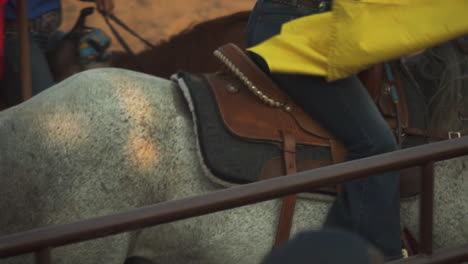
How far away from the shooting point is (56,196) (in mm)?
2672

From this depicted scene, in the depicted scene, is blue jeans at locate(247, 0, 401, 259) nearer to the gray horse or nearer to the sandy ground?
the gray horse

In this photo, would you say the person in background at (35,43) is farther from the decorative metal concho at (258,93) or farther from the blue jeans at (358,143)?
the blue jeans at (358,143)

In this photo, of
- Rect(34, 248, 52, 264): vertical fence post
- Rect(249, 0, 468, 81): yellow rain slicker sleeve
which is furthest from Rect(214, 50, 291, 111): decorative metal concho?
Rect(34, 248, 52, 264): vertical fence post

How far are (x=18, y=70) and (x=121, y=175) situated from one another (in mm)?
1903

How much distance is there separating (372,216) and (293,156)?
0.34m

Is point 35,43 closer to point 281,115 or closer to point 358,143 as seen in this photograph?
point 281,115

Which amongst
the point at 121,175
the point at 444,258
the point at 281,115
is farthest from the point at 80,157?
the point at 444,258

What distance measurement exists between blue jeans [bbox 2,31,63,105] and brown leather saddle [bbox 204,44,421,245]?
5.79ft

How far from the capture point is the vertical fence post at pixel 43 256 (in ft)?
6.30

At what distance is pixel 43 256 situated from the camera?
6.35 ft

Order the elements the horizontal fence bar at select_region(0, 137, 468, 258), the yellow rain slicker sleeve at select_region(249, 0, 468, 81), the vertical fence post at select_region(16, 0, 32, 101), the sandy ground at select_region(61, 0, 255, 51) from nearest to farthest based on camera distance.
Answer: the horizontal fence bar at select_region(0, 137, 468, 258), the yellow rain slicker sleeve at select_region(249, 0, 468, 81), the vertical fence post at select_region(16, 0, 32, 101), the sandy ground at select_region(61, 0, 255, 51)

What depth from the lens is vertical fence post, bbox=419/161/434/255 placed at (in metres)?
2.21

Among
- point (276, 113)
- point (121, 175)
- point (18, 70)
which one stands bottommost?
point (18, 70)

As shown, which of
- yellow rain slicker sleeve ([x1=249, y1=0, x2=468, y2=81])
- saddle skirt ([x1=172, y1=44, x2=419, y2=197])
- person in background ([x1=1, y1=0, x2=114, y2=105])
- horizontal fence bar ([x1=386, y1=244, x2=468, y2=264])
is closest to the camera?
horizontal fence bar ([x1=386, y1=244, x2=468, y2=264])
